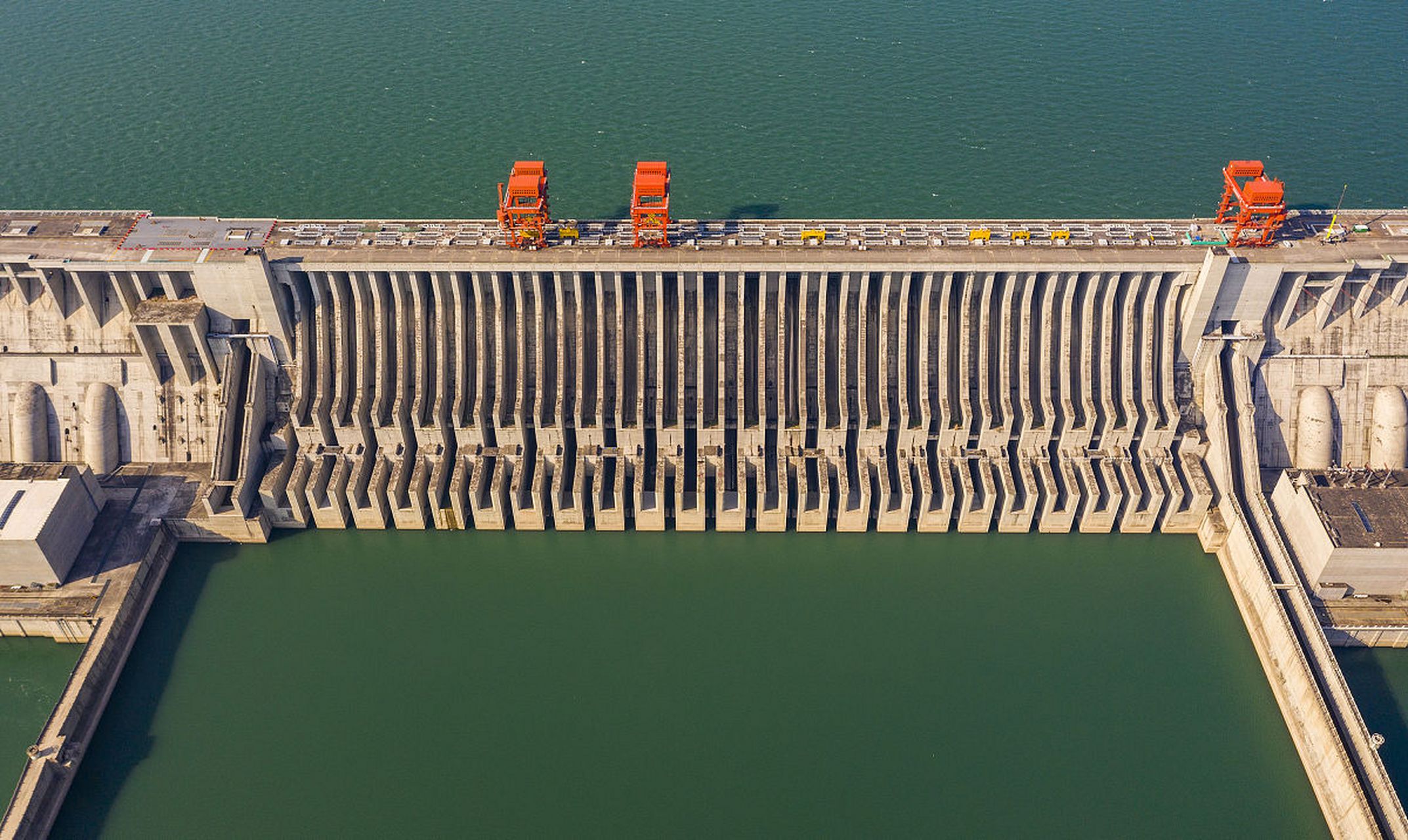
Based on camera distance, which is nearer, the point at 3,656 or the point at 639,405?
the point at 3,656

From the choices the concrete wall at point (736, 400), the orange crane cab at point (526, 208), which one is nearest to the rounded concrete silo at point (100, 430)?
the concrete wall at point (736, 400)

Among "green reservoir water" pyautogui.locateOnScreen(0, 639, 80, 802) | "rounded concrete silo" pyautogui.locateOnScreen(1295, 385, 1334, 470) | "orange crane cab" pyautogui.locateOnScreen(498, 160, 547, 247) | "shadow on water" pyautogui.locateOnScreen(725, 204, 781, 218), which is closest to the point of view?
"green reservoir water" pyautogui.locateOnScreen(0, 639, 80, 802)

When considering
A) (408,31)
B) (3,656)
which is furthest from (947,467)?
(408,31)

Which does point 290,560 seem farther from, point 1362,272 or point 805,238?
point 1362,272

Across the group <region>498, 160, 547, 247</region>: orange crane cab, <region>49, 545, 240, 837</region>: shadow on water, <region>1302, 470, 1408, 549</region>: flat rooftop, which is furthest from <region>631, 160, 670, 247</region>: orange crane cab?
<region>1302, 470, 1408, 549</region>: flat rooftop

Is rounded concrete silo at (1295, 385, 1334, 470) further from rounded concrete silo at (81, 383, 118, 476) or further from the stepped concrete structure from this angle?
rounded concrete silo at (81, 383, 118, 476)
